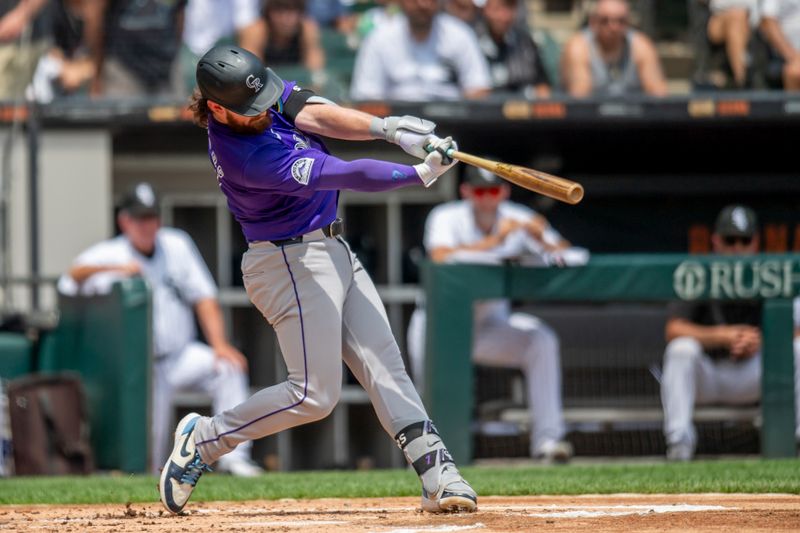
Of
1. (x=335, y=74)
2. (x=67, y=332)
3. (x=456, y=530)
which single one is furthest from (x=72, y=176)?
(x=456, y=530)

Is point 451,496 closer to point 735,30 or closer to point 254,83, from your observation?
point 254,83

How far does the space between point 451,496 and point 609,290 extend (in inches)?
115

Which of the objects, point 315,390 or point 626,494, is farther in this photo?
point 626,494

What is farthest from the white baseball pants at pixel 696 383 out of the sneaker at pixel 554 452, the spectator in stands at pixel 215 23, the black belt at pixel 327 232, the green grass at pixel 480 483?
the spectator in stands at pixel 215 23

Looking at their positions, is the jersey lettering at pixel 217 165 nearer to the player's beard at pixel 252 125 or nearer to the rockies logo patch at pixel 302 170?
the player's beard at pixel 252 125

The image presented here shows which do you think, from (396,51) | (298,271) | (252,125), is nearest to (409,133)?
(252,125)

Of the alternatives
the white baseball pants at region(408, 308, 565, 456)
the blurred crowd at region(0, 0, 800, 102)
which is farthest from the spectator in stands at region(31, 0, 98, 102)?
the white baseball pants at region(408, 308, 565, 456)

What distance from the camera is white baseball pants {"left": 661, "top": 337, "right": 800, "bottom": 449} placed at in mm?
7152

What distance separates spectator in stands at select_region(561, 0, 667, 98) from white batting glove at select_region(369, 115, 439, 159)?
4.34m

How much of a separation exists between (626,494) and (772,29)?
4.28 meters

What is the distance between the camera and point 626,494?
5309mm

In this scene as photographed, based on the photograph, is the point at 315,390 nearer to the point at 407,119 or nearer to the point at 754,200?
the point at 407,119

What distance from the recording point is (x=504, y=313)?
768 centimetres

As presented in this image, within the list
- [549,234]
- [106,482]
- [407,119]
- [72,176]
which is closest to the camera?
[407,119]
